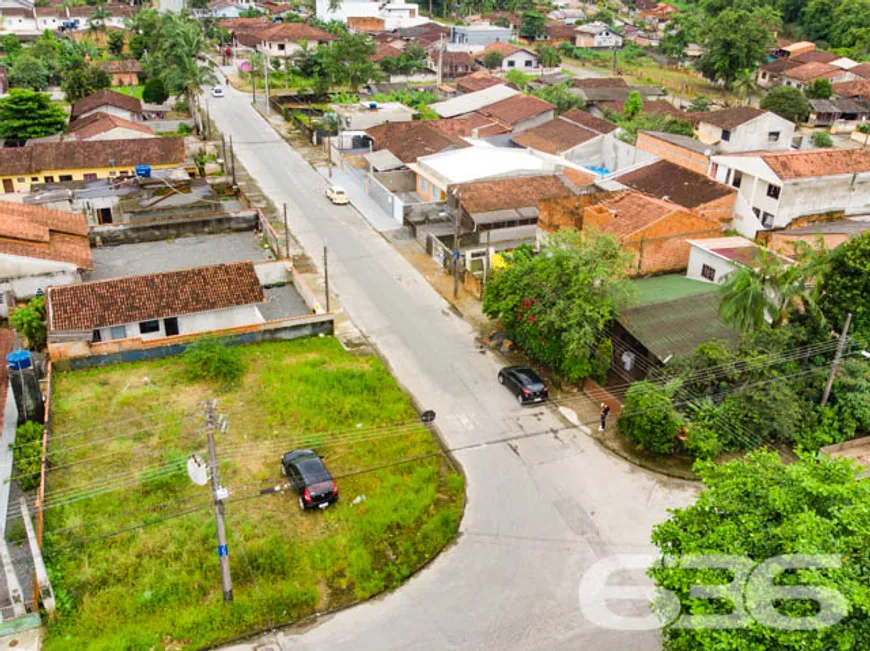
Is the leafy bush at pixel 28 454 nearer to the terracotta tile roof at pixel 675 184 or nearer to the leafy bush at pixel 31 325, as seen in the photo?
the leafy bush at pixel 31 325

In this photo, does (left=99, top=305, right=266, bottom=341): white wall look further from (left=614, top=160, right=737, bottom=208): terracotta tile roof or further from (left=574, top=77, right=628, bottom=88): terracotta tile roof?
(left=574, top=77, right=628, bottom=88): terracotta tile roof

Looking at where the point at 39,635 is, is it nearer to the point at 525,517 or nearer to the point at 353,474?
the point at 353,474

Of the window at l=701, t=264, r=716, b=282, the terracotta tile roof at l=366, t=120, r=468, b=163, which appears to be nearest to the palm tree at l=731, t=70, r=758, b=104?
the terracotta tile roof at l=366, t=120, r=468, b=163

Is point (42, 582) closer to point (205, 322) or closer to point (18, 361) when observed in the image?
point (18, 361)

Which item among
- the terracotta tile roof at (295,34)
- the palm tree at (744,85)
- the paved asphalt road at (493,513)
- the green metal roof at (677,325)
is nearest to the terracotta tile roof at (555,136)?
the paved asphalt road at (493,513)

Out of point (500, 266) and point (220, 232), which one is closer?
point (500, 266)

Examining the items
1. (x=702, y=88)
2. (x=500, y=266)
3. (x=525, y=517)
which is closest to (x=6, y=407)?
(x=525, y=517)

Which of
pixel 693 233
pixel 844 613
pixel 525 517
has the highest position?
pixel 844 613
